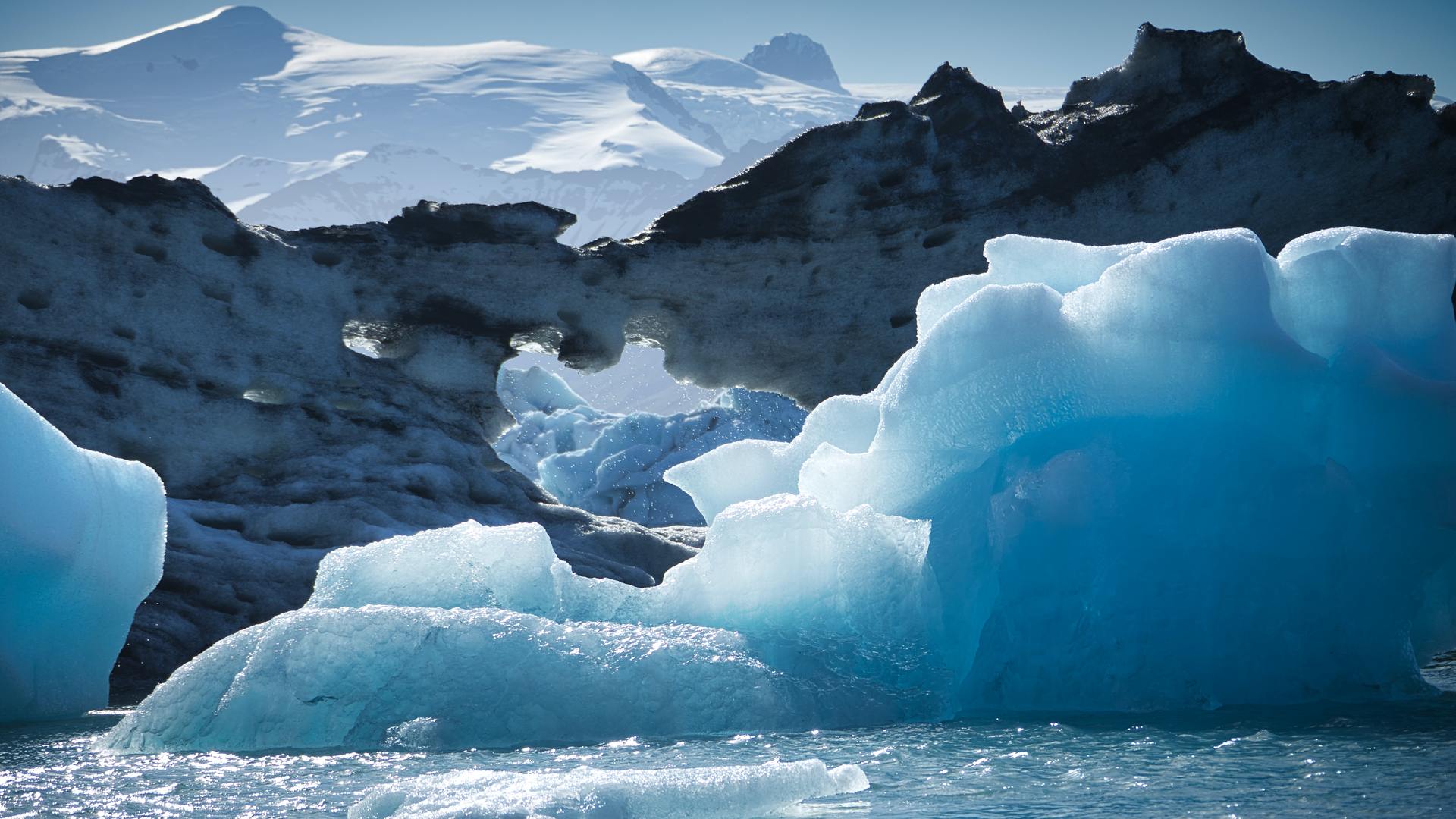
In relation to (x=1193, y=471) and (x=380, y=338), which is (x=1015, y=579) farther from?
(x=380, y=338)

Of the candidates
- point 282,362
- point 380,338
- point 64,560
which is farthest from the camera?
point 380,338

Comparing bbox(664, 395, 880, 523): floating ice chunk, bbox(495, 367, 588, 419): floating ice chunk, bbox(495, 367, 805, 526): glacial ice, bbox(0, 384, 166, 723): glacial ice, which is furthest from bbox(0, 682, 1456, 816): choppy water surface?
bbox(495, 367, 588, 419): floating ice chunk

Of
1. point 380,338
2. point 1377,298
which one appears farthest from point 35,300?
point 1377,298

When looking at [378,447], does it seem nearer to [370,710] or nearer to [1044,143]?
[370,710]

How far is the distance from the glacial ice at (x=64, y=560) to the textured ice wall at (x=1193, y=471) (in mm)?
4105

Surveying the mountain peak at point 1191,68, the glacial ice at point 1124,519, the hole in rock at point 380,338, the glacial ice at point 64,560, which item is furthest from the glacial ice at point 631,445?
the glacial ice at point 1124,519

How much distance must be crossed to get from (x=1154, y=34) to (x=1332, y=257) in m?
9.52

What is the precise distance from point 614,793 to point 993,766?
54.5 inches

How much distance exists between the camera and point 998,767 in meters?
4.00

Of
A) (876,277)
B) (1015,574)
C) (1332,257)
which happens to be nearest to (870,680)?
(1015,574)

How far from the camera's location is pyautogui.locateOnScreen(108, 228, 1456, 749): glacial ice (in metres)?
5.36

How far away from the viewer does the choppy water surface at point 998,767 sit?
338 cm

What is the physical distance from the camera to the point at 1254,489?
217 inches

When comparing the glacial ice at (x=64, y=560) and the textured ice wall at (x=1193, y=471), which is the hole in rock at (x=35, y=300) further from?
the textured ice wall at (x=1193, y=471)
